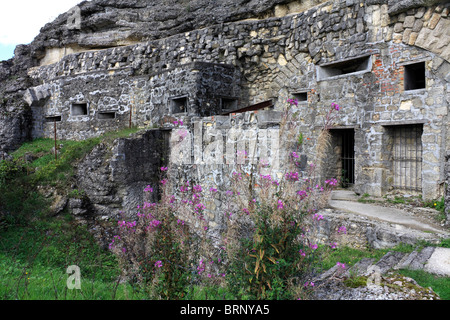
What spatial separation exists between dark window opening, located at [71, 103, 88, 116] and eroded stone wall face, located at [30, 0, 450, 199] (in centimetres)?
24

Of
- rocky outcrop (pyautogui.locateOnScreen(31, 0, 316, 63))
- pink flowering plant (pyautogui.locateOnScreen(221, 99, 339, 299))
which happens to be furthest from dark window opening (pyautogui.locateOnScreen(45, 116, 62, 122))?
pink flowering plant (pyautogui.locateOnScreen(221, 99, 339, 299))

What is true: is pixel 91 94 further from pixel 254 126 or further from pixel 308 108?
pixel 254 126

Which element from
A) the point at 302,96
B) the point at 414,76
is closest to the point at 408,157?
the point at 414,76

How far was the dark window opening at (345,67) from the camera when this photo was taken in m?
8.99

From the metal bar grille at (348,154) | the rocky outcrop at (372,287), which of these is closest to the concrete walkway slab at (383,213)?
the rocky outcrop at (372,287)

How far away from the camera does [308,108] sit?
10266mm

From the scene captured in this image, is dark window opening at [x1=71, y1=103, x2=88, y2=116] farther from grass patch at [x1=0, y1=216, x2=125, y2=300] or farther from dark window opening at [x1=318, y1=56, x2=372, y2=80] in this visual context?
dark window opening at [x1=318, y1=56, x2=372, y2=80]

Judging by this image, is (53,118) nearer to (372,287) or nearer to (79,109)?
(79,109)

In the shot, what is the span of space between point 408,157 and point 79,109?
11841mm

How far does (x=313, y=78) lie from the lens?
1005 centimetres

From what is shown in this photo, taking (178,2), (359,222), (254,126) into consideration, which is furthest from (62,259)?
(178,2)

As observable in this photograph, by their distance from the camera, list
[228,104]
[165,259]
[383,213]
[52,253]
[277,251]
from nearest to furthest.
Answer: [277,251] < [165,259] < [383,213] < [52,253] < [228,104]

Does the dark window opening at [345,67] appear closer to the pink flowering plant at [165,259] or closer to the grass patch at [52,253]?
the pink flowering plant at [165,259]
